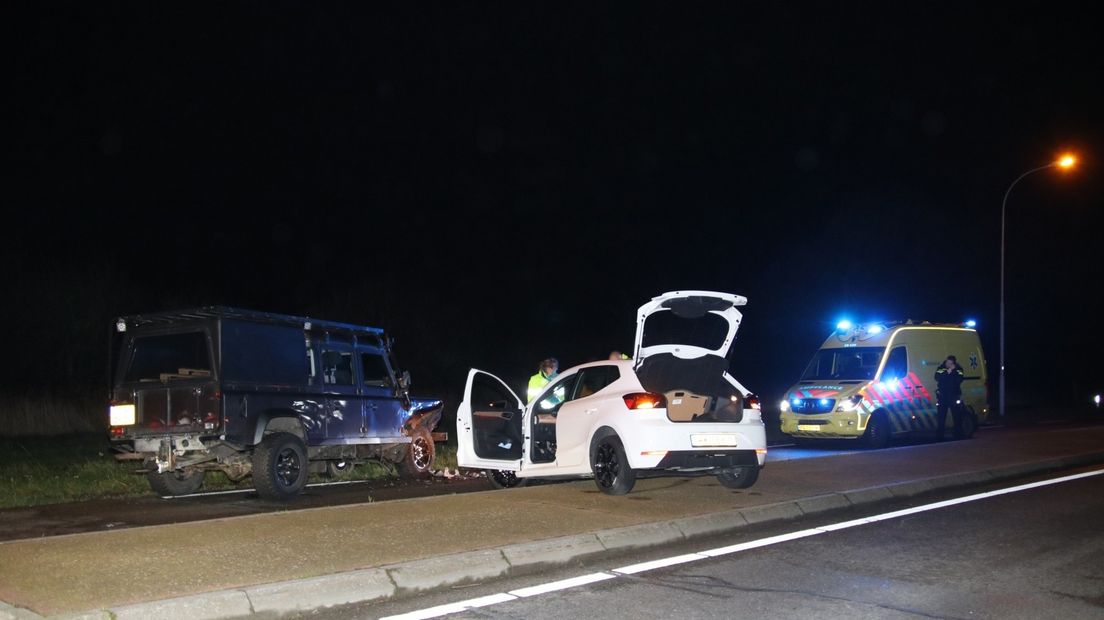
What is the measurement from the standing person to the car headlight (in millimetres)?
2444

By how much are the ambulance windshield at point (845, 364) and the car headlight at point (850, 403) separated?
612mm

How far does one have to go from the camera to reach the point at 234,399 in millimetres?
11430

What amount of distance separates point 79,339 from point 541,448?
19.3 m

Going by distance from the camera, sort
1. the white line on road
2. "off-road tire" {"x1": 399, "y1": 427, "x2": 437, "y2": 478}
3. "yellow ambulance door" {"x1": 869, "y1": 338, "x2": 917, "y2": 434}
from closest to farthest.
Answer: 1. the white line on road
2. "off-road tire" {"x1": 399, "y1": 427, "x2": 437, "y2": 478}
3. "yellow ambulance door" {"x1": 869, "y1": 338, "x2": 917, "y2": 434}

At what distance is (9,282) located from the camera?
26.1 meters

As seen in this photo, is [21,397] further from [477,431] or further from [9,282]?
[477,431]

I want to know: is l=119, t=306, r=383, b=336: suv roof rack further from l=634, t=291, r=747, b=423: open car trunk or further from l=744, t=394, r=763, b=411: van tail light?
l=744, t=394, r=763, b=411: van tail light

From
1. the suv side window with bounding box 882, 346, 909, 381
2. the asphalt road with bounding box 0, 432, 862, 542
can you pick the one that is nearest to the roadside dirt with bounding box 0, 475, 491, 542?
the asphalt road with bounding box 0, 432, 862, 542

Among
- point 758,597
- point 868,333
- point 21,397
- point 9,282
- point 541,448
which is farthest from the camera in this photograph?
point 9,282

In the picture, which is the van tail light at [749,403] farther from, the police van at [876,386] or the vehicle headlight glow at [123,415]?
the police van at [876,386]

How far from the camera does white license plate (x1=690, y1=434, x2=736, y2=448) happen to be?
10750 millimetres

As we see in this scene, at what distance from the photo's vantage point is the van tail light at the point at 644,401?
10695 millimetres

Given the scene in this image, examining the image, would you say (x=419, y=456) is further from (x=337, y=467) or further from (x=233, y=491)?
(x=233, y=491)

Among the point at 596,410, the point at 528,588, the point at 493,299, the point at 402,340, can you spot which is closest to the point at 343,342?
the point at 596,410
